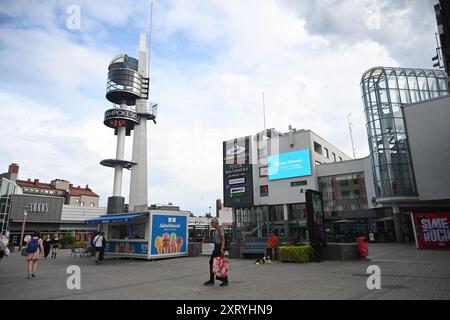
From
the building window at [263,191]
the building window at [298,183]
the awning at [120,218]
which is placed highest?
the building window at [298,183]

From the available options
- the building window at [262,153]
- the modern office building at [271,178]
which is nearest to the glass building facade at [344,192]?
the modern office building at [271,178]

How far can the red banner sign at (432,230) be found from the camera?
777 inches

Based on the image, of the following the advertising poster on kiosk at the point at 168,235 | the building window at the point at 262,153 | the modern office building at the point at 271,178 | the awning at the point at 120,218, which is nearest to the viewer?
the awning at the point at 120,218

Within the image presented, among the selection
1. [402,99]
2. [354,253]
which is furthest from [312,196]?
[402,99]

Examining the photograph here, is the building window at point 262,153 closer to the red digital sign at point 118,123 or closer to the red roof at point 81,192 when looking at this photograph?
the red digital sign at point 118,123

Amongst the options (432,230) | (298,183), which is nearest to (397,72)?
(298,183)

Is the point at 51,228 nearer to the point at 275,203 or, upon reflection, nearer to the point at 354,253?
the point at 275,203

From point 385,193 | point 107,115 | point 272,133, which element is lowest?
point 385,193

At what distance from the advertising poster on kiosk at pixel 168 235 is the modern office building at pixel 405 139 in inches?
970

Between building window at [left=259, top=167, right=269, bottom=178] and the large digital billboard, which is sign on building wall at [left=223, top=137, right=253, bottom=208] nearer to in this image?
building window at [left=259, top=167, right=269, bottom=178]

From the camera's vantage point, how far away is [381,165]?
33.8m

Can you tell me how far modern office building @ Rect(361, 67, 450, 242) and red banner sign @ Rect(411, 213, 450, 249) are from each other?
12.3 meters

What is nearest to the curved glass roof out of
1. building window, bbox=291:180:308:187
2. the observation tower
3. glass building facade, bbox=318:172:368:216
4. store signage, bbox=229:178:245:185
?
glass building facade, bbox=318:172:368:216

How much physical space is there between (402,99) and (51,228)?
52642mm
